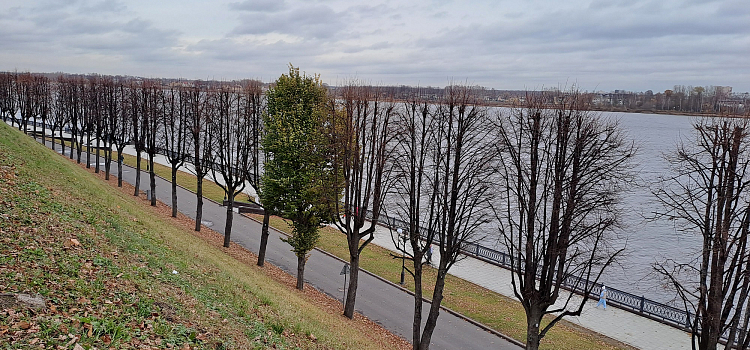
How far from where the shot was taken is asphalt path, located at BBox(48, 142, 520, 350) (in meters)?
20.6

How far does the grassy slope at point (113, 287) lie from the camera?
8.53 metres

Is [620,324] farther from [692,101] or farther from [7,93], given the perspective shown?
[7,93]

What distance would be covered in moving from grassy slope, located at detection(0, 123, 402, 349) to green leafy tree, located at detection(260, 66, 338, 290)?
6367 mm

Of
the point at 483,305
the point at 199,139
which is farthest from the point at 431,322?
the point at 199,139

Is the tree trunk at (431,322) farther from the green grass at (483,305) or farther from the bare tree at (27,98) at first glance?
the bare tree at (27,98)

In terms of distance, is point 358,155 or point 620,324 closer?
point 358,155

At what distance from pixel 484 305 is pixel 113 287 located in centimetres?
1853

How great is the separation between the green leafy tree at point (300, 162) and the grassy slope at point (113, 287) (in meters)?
6.37

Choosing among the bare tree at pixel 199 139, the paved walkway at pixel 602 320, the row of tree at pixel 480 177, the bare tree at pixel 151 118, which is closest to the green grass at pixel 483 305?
the paved walkway at pixel 602 320

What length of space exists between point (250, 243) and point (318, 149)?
11.3m

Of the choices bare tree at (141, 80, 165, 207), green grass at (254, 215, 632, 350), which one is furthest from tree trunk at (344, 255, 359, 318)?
bare tree at (141, 80, 165, 207)

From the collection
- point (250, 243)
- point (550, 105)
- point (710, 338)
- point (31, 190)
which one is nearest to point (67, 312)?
point (31, 190)

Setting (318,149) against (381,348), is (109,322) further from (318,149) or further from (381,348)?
(318,149)

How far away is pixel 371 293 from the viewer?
25.2m
